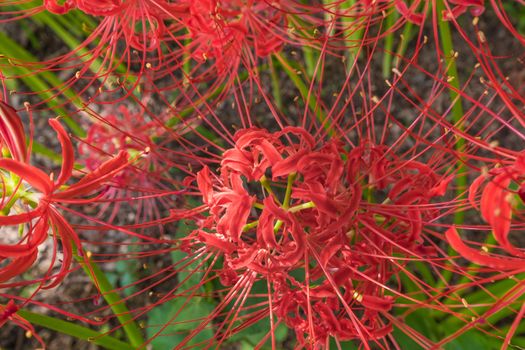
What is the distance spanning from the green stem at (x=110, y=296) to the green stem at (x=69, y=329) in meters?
0.04

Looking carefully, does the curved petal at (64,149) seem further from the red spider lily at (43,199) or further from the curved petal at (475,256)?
the curved petal at (475,256)

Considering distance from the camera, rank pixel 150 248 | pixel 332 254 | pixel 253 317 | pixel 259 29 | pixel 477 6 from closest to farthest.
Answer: pixel 332 254
pixel 477 6
pixel 253 317
pixel 259 29
pixel 150 248

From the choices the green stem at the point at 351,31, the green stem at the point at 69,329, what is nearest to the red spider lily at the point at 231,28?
the green stem at the point at 351,31

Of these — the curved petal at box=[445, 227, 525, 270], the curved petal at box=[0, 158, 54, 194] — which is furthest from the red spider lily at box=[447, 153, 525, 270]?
the curved petal at box=[0, 158, 54, 194]

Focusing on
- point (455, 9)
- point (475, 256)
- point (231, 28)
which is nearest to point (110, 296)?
point (231, 28)

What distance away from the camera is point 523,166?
2.03ft

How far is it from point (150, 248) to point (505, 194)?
138 cm

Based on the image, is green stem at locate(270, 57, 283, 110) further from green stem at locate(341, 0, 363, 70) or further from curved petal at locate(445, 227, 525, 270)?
curved petal at locate(445, 227, 525, 270)

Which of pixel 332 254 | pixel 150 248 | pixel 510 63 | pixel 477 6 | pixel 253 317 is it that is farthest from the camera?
pixel 510 63

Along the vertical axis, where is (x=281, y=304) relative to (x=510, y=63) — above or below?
above

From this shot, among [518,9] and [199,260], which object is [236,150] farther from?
[518,9]

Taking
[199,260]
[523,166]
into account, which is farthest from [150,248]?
[523,166]

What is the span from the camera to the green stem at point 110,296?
893 mm

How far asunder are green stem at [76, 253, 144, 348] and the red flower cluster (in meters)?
0.18
